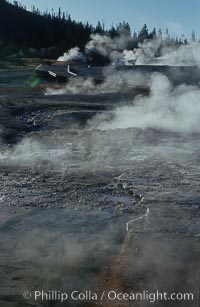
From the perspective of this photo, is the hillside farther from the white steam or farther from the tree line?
the white steam

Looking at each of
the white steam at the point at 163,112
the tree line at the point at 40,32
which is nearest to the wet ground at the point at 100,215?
the white steam at the point at 163,112

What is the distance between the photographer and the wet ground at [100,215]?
3.70 metres

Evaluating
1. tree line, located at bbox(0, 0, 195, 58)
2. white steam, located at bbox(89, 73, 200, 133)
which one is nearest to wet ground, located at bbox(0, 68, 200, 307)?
white steam, located at bbox(89, 73, 200, 133)

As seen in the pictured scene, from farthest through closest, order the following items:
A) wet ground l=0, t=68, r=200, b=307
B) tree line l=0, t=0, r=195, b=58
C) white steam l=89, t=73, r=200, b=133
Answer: tree line l=0, t=0, r=195, b=58
white steam l=89, t=73, r=200, b=133
wet ground l=0, t=68, r=200, b=307

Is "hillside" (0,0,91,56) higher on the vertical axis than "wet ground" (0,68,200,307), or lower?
higher

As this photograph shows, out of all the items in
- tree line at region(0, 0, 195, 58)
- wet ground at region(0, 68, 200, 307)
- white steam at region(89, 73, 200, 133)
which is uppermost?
tree line at region(0, 0, 195, 58)

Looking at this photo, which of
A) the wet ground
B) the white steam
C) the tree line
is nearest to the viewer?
the wet ground

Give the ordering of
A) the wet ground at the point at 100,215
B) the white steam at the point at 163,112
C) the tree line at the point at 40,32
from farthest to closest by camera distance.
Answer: the tree line at the point at 40,32
the white steam at the point at 163,112
the wet ground at the point at 100,215

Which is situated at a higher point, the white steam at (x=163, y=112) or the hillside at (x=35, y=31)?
the hillside at (x=35, y=31)

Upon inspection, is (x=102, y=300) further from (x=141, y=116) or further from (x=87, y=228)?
(x=141, y=116)

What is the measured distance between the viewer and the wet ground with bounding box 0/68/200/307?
3.70 m

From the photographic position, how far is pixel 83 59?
4681 centimetres

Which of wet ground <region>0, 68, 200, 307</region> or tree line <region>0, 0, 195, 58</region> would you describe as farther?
tree line <region>0, 0, 195, 58</region>

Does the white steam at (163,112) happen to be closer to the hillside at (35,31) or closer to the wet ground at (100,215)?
the wet ground at (100,215)
